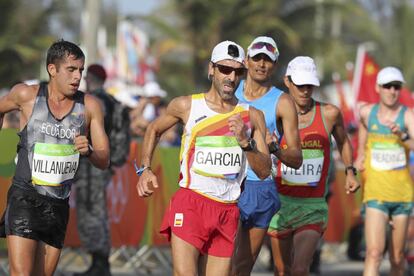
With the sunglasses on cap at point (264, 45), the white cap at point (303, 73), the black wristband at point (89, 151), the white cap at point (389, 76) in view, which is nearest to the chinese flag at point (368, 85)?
the white cap at point (389, 76)

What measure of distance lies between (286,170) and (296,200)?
0.97 feet

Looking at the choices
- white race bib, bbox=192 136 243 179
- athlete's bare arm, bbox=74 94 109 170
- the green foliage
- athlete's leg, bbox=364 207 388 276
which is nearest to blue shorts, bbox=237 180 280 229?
white race bib, bbox=192 136 243 179

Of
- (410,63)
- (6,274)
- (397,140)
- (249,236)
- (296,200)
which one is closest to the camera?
(249,236)

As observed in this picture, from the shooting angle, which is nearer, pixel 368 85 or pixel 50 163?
pixel 50 163

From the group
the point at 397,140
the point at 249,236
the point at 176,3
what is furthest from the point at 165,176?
the point at 176,3

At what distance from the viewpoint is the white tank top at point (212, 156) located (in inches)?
341

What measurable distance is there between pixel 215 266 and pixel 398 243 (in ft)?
13.3

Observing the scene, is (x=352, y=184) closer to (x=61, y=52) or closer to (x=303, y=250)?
(x=303, y=250)

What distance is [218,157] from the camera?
8.65m

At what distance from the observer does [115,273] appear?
1529 centimetres

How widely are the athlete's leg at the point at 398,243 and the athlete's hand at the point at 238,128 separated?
451 cm

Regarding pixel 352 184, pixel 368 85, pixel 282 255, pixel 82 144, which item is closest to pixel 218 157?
pixel 82 144

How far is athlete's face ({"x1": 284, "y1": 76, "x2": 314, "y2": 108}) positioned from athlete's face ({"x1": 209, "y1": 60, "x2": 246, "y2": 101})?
2.01 m

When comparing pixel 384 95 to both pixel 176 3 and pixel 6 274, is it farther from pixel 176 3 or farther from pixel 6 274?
pixel 176 3
